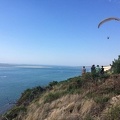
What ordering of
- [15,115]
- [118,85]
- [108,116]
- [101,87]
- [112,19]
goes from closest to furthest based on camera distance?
1. [108,116]
2. [112,19]
3. [118,85]
4. [101,87]
5. [15,115]

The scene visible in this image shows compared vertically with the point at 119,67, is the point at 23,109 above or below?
below

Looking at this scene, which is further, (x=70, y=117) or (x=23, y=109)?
(x=23, y=109)

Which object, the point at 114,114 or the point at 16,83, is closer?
the point at 114,114

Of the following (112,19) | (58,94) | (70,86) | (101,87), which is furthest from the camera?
(70,86)

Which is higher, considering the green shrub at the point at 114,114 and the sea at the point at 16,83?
the green shrub at the point at 114,114

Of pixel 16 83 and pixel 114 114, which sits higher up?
pixel 114 114

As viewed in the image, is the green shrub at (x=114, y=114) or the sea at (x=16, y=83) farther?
the sea at (x=16, y=83)

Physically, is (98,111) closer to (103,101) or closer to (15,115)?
(103,101)

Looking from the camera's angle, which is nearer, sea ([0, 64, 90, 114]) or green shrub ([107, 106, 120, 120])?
green shrub ([107, 106, 120, 120])

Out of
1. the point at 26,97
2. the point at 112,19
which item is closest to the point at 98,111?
the point at 112,19

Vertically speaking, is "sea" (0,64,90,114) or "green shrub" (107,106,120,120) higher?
"green shrub" (107,106,120,120)

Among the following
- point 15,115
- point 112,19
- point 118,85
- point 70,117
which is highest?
point 112,19
